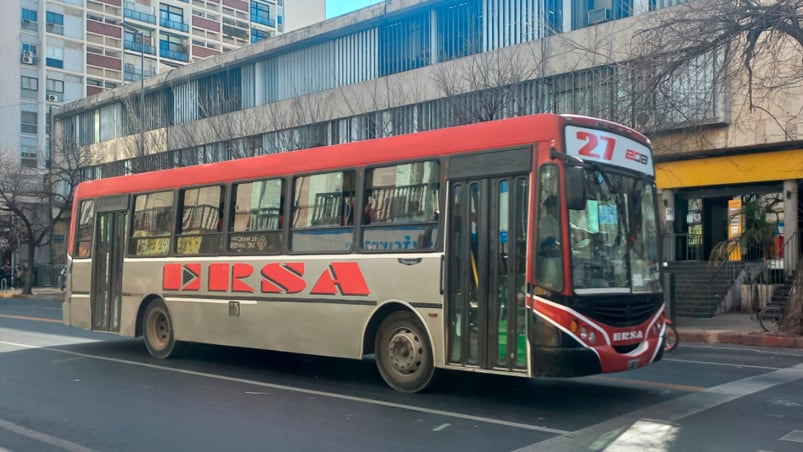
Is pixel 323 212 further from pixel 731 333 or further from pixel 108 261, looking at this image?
pixel 731 333

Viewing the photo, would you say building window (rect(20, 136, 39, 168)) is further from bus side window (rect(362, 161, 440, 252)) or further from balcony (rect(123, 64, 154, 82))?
bus side window (rect(362, 161, 440, 252))

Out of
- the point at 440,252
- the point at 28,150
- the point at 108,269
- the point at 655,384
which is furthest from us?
the point at 28,150

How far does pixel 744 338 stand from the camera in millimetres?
15719

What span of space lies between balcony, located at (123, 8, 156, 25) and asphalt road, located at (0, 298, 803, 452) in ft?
214

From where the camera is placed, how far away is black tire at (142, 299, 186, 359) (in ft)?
41.8

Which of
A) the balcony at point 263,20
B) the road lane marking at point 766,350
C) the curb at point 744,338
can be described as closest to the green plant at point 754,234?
the curb at point 744,338

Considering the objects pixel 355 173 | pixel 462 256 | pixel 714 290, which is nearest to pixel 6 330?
pixel 355 173

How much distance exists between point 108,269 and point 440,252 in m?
7.82

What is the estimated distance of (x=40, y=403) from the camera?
9.09 meters

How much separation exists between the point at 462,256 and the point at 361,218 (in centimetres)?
167

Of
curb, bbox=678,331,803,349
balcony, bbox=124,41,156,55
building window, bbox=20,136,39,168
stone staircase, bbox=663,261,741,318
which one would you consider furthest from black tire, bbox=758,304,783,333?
balcony, bbox=124,41,156,55

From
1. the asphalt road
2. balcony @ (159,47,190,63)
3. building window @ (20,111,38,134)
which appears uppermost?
balcony @ (159,47,190,63)

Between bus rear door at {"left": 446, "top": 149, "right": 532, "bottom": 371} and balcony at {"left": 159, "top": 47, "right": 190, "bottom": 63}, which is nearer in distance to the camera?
bus rear door at {"left": 446, "top": 149, "right": 532, "bottom": 371}

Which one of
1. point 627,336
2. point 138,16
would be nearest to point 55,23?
point 138,16
